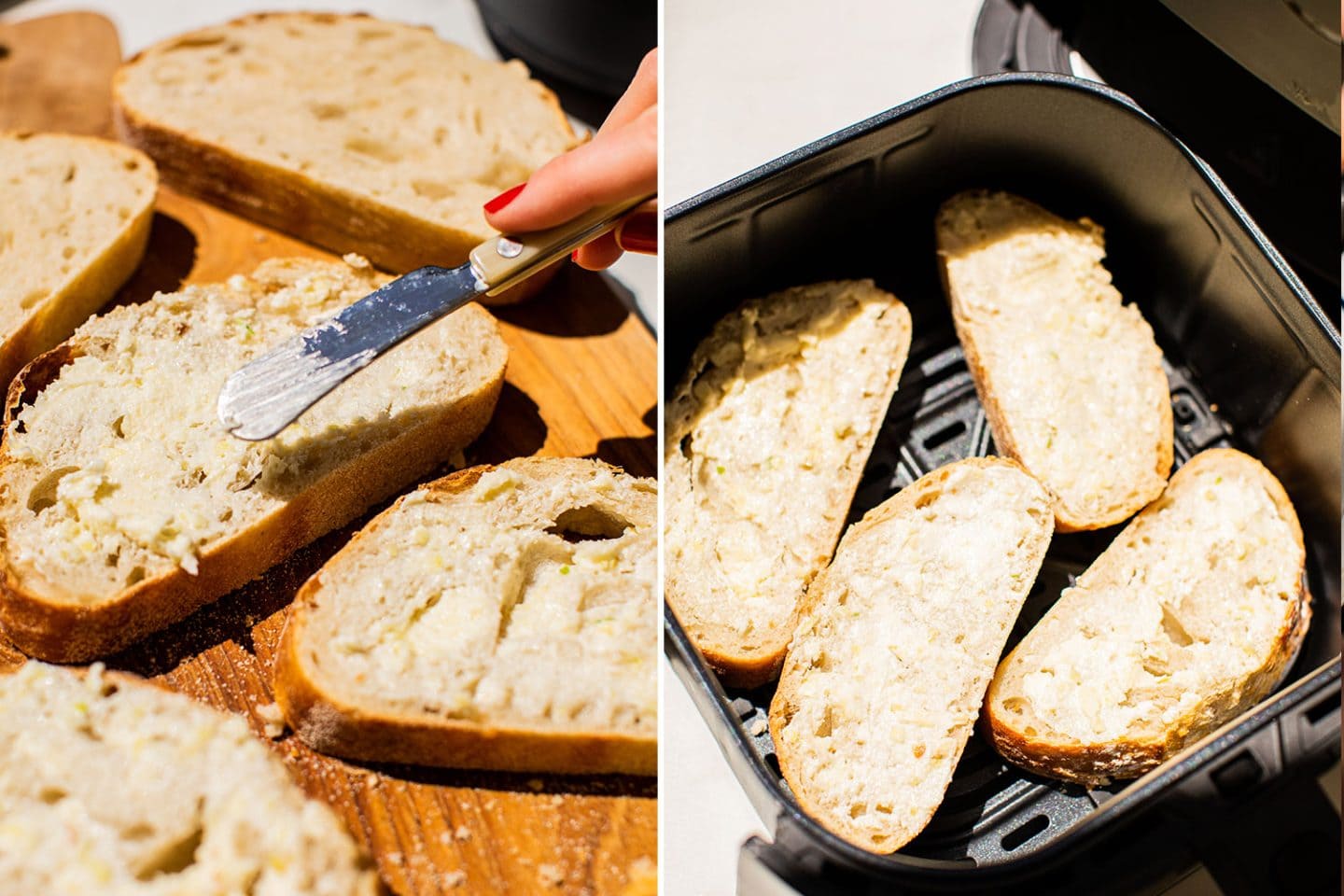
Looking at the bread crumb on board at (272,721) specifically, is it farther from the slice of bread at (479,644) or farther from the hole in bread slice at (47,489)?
the hole in bread slice at (47,489)

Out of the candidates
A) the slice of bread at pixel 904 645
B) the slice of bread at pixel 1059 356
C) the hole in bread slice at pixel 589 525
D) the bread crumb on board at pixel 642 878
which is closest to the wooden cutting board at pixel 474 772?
the bread crumb on board at pixel 642 878

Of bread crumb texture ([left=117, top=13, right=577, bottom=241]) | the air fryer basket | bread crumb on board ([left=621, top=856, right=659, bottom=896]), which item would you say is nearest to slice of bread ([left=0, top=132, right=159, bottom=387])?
bread crumb texture ([left=117, top=13, right=577, bottom=241])

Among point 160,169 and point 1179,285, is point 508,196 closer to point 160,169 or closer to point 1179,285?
point 160,169

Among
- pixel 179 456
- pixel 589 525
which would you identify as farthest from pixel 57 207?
pixel 589 525

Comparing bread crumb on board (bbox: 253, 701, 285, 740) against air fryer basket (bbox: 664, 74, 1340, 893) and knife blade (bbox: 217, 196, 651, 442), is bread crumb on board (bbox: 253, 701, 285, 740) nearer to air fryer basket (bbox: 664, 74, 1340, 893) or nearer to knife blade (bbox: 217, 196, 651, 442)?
knife blade (bbox: 217, 196, 651, 442)

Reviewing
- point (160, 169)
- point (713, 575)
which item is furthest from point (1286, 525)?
point (160, 169)
